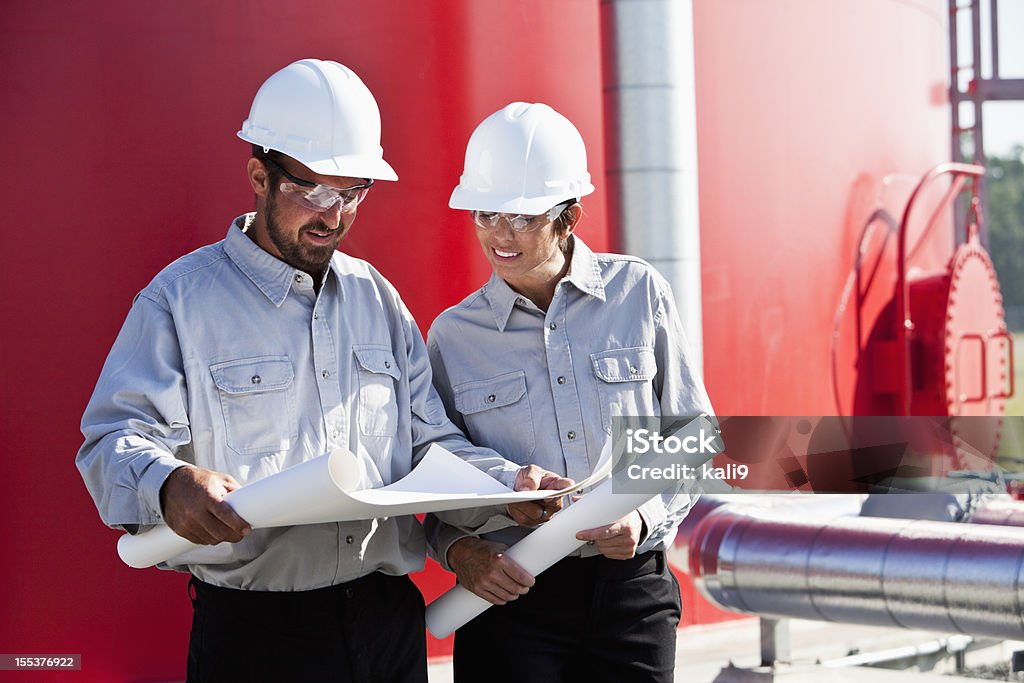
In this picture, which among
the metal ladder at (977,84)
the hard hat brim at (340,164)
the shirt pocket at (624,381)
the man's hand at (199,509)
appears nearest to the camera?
the man's hand at (199,509)

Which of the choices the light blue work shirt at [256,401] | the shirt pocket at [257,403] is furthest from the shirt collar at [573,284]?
the shirt pocket at [257,403]

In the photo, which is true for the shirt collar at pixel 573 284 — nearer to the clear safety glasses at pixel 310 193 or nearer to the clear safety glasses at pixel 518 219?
the clear safety glasses at pixel 518 219

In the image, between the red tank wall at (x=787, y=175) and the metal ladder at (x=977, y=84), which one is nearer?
the red tank wall at (x=787, y=175)

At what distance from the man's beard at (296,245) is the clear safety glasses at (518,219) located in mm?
449

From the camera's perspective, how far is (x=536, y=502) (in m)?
2.74

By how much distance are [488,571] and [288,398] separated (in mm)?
645

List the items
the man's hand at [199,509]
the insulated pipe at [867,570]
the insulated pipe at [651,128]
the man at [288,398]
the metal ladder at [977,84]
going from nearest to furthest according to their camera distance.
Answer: the man's hand at [199,509], the man at [288,398], the insulated pipe at [867,570], the insulated pipe at [651,128], the metal ladder at [977,84]

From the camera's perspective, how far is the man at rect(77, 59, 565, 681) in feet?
8.16

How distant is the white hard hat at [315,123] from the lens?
104 inches

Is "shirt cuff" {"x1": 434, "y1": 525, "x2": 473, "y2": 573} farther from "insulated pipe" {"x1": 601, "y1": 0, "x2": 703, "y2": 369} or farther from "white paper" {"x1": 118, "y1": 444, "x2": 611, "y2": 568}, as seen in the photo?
"insulated pipe" {"x1": 601, "y1": 0, "x2": 703, "y2": 369}

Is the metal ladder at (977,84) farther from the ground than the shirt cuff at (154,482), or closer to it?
farther from the ground

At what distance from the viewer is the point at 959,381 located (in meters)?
6.21
